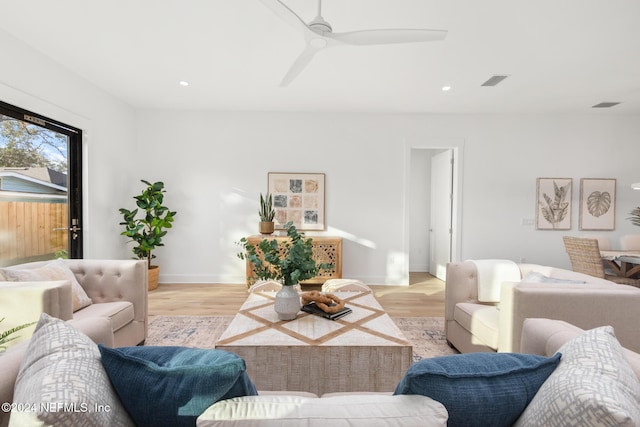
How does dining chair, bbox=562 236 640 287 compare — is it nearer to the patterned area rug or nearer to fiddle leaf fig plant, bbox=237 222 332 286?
the patterned area rug

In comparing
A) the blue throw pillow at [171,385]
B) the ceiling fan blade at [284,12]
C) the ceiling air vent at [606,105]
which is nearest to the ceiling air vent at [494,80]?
the ceiling air vent at [606,105]

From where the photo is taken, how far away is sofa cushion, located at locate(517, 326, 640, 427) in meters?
0.64

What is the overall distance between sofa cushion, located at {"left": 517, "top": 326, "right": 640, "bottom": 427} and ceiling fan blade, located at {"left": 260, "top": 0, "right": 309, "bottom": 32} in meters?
1.88

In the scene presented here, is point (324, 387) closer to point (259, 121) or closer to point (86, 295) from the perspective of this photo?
point (86, 295)

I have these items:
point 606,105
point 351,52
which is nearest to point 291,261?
point 351,52

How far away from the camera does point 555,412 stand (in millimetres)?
700

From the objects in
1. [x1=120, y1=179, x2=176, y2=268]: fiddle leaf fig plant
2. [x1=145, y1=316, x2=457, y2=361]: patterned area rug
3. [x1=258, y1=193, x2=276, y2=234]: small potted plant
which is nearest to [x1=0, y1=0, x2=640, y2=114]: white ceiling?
[x1=120, y1=179, x2=176, y2=268]: fiddle leaf fig plant

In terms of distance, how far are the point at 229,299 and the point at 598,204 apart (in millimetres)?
5563

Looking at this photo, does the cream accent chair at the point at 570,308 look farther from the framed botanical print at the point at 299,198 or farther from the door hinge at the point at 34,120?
the door hinge at the point at 34,120

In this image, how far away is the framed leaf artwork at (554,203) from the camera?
4656 millimetres

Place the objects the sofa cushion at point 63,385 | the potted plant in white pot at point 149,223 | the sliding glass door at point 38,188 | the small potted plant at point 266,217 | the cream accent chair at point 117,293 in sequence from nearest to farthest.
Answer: the sofa cushion at point 63,385, the cream accent chair at point 117,293, the sliding glass door at point 38,188, the potted plant in white pot at point 149,223, the small potted plant at point 266,217

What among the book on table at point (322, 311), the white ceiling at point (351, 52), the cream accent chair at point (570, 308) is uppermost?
the white ceiling at point (351, 52)

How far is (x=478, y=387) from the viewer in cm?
79

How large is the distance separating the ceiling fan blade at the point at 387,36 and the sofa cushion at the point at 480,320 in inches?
74.5
